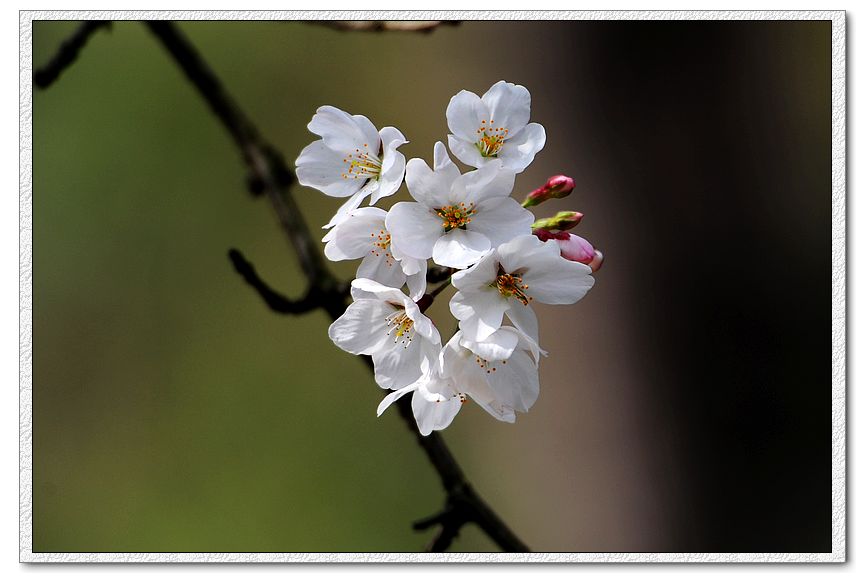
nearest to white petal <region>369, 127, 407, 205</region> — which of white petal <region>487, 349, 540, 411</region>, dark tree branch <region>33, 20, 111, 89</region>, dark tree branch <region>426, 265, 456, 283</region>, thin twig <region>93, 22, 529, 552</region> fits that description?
dark tree branch <region>426, 265, 456, 283</region>

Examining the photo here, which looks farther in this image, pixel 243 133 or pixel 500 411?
pixel 243 133

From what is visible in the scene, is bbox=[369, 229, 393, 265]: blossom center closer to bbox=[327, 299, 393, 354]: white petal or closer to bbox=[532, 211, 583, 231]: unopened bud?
bbox=[327, 299, 393, 354]: white petal

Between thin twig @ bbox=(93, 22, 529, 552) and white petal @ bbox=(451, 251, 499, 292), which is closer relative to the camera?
white petal @ bbox=(451, 251, 499, 292)

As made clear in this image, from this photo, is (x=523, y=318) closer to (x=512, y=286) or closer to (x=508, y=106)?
(x=512, y=286)

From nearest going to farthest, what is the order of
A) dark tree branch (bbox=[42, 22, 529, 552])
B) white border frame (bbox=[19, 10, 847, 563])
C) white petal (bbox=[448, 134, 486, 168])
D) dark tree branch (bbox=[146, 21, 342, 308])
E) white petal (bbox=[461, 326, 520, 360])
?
1. white petal (bbox=[461, 326, 520, 360])
2. white petal (bbox=[448, 134, 486, 168])
3. dark tree branch (bbox=[42, 22, 529, 552])
4. white border frame (bbox=[19, 10, 847, 563])
5. dark tree branch (bbox=[146, 21, 342, 308])

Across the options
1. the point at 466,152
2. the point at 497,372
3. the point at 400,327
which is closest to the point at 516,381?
the point at 497,372

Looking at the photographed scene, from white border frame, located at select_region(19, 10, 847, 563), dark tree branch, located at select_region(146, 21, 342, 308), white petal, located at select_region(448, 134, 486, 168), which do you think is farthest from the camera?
dark tree branch, located at select_region(146, 21, 342, 308)
